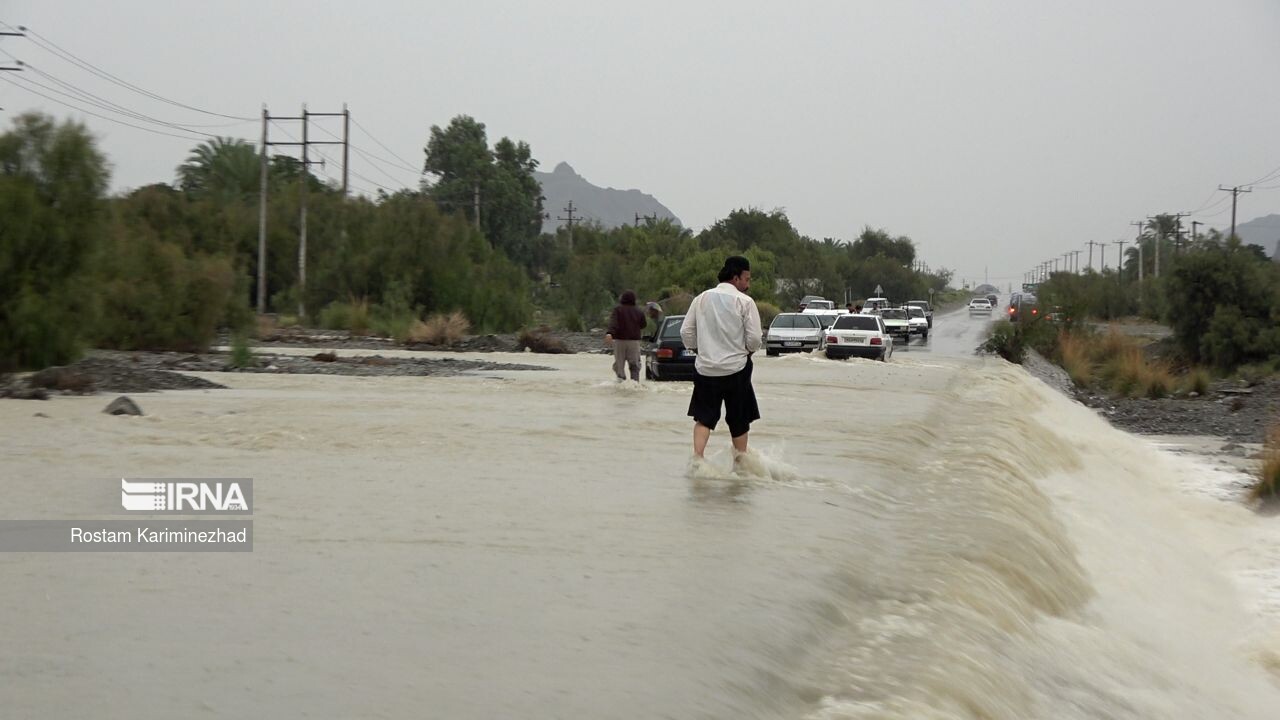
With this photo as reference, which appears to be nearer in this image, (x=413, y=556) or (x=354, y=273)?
(x=413, y=556)

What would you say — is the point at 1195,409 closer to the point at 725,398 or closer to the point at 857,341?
the point at 857,341

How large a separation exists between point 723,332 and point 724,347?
0.45 feet

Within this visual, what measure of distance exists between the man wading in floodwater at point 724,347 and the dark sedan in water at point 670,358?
13.7 m

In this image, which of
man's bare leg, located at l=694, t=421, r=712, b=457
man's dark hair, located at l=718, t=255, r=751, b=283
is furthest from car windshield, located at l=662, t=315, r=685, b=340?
man's dark hair, located at l=718, t=255, r=751, b=283

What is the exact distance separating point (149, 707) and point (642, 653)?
2212mm

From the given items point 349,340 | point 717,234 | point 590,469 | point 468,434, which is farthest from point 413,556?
point 717,234

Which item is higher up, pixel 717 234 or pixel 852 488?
pixel 717 234

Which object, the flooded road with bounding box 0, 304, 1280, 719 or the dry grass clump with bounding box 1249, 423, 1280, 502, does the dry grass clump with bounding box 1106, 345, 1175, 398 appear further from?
the flooded road with bounding box 0, 304, 1280, 719

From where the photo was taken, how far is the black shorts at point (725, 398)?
11.4 m

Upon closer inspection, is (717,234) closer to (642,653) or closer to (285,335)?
(285,335)

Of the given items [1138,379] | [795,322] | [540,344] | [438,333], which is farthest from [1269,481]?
[438,333]

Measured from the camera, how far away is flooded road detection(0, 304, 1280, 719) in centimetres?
592

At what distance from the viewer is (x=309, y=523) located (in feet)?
31.3

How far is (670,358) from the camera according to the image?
25.6 m
